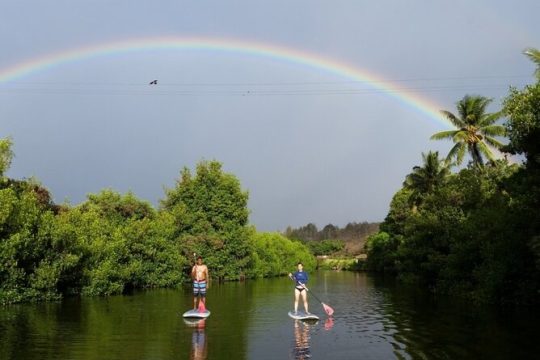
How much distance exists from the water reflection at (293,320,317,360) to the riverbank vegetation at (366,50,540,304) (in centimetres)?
958

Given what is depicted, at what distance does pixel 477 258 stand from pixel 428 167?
105 feet

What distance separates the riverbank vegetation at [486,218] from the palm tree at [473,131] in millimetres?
90

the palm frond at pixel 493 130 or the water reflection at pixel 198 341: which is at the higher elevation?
the palm frond at pixel 493 130

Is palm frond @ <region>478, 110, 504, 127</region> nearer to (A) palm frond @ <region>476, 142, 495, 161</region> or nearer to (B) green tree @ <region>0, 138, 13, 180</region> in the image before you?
(A) palm frond @ <region>476, 142, 495, 161</region>

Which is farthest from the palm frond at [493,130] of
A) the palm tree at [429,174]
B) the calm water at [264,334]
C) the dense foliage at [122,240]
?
the dense foliage at [122,240]

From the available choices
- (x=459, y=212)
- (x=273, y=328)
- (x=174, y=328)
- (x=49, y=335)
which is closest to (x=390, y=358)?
(x=273, y=328)

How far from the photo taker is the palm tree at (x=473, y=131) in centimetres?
4800

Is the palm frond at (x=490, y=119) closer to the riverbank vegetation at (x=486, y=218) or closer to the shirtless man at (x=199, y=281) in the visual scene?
the riverbank vegetation at (x=486, y=218)

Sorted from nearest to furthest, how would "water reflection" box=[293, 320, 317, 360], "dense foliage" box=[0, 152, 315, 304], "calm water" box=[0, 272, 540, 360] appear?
"water reflection" box=[293, 320, 317, 360] < "calm water" box=[0, 272, 540, 360] < "dense foliage" box=[0, 152, 315, 304]

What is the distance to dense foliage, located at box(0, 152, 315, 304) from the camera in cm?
2822

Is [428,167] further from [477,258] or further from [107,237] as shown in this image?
[107,237]

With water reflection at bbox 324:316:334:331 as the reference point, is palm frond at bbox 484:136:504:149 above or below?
above

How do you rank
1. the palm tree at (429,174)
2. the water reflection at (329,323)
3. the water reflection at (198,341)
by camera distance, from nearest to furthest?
the water reflection at (198,341), the water reflection at (329,323), the palm tree at (429,174)

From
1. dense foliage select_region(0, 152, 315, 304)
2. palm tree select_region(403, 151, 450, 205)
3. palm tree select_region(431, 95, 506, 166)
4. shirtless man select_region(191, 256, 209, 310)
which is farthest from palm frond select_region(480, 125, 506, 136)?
shirtless man select_region(191, 256, 209, 310)
